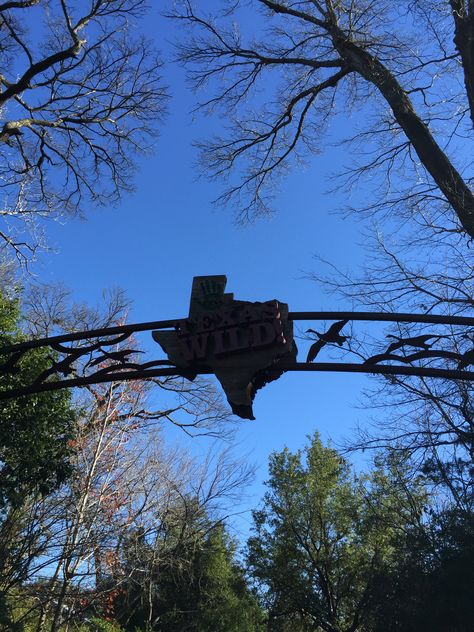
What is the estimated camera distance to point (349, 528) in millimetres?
24469

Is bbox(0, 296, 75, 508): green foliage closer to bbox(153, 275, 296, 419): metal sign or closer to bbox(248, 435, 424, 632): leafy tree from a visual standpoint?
Answer: bbox(153, 275, 296, 419): metal sign

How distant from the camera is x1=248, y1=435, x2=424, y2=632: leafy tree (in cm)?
2344

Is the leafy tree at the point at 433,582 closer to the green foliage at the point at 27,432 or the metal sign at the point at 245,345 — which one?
the green foliage at the point at 27,432

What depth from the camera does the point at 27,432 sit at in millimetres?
9094

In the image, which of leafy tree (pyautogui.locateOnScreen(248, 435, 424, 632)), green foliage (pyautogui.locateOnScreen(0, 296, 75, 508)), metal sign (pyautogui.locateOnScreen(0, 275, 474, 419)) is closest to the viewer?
metal sign (pyautogui.locateOnScreen(0, 275, 474, 419))

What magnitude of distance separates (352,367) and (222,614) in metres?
22.4

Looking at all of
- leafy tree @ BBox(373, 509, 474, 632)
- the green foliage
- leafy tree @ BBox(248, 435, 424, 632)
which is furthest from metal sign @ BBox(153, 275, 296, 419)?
leafy tree @ BBox(248, 435, 424, 632)

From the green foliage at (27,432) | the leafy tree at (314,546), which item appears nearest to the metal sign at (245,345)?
the green foliage at (27,432)

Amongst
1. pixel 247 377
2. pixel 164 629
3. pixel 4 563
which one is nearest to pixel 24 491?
pixel 4 563

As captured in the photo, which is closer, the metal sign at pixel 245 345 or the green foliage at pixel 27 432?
the metal sign at pixel 245 345

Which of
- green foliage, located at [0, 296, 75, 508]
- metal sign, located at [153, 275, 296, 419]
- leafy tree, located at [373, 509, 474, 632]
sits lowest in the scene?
leafy tree, located at [373, 509, 474, 632]

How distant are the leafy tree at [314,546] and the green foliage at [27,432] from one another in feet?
50.7

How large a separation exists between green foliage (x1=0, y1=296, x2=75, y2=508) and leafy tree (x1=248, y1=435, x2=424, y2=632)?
50.7 feet

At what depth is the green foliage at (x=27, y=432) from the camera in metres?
8.91
